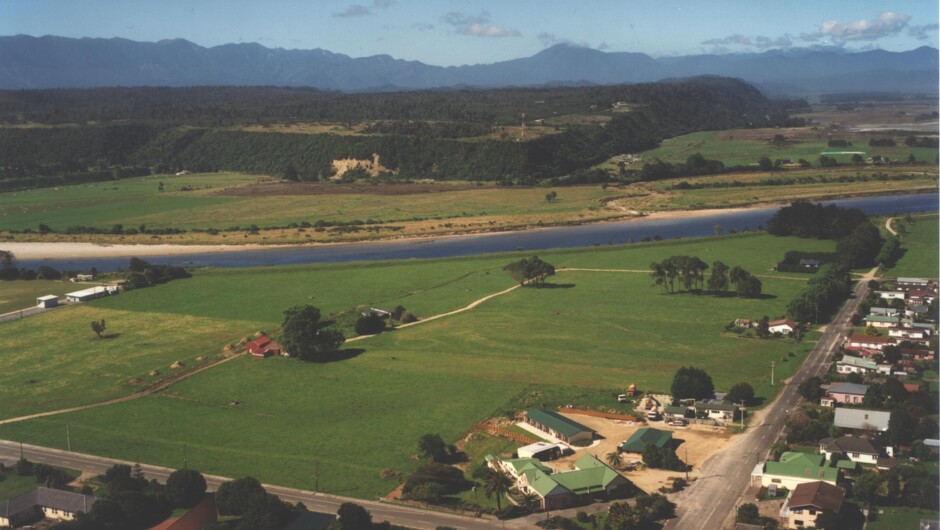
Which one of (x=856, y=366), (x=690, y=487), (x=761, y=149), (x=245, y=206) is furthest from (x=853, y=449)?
(x=761, y=149)

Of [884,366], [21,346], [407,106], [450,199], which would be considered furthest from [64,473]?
[407,106]

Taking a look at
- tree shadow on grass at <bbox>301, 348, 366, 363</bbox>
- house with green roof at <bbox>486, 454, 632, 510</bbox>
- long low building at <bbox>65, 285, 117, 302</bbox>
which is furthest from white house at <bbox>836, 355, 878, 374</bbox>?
long low building at <bbox>65, 285, 117, 302</bbox>

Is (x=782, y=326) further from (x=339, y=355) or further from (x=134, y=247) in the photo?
(x=134, y=247)

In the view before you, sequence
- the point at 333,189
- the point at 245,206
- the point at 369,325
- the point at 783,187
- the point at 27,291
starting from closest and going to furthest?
the point at 369,325, the point at 27,291, the point at 245,206, the point at 783,187, the point at 333,189

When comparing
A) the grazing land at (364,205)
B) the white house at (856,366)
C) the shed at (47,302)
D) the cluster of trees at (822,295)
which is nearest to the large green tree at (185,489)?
the white house at (856,366)

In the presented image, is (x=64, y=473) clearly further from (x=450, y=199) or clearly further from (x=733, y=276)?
(x=450, y=199)
